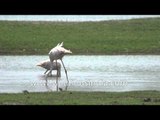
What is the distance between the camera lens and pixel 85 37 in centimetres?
2786

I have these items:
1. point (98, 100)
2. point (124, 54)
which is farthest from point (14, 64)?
point (98, 100)

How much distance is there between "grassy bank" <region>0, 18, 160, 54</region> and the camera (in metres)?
25.2

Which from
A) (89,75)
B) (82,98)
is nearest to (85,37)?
(89,75)

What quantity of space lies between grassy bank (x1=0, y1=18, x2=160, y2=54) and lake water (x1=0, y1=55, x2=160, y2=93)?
2630mm

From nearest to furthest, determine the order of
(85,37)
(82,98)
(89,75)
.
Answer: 1. (82,98)
2. (89,75)
3. (85,37)

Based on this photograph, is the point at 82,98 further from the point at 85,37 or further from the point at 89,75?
the point at 85,37

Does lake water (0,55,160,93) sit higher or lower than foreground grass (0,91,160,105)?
lower

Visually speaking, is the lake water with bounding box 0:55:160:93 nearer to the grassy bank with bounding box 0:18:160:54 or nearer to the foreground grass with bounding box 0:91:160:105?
the foreground grass with bounding box 0:91:160:105

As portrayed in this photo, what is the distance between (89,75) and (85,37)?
37.6ft

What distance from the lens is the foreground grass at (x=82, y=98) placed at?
402 inches

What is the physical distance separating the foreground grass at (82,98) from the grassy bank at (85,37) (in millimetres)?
13250

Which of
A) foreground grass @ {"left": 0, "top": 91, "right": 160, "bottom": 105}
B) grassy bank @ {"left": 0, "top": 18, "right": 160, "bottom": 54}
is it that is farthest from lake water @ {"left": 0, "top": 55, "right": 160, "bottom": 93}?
grassy bank @ {"left": 0, "top": 18, "right": 160, "bottom": 54}

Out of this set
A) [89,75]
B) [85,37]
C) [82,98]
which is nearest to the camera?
[82,98]
